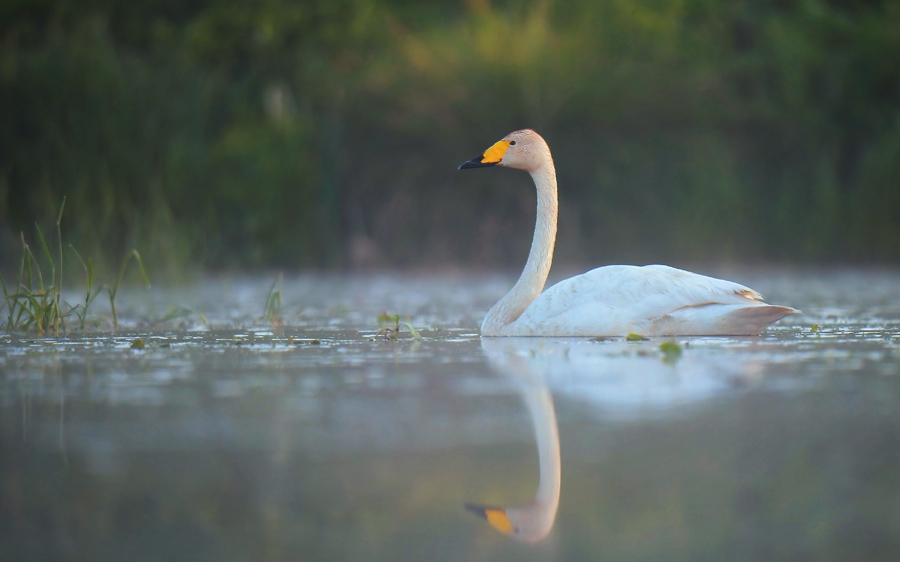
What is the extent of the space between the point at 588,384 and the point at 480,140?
10946mm

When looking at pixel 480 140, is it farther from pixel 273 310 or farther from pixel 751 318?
pixel 751 318

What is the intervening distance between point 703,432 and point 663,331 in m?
2.99

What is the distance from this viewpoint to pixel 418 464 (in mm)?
3029

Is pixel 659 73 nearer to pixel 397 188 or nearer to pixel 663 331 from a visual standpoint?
pixel 397 188

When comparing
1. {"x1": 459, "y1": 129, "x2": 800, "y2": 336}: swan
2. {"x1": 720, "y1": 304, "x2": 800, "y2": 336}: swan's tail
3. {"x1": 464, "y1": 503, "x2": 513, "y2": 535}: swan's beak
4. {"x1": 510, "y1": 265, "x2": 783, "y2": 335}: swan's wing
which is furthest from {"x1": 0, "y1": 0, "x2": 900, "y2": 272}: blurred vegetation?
{"x1": 464, "y1": 503, "x2": 513, "y2": 535}: swan's beak

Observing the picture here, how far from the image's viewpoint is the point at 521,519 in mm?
2650

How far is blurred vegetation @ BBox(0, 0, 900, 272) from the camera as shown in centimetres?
1291

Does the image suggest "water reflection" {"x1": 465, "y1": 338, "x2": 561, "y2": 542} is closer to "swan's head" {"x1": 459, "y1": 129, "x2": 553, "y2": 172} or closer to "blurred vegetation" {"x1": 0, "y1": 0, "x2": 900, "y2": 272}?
"swan's head" {"x1": 459, "y1": 129, "x2": 553, "y2": 172}

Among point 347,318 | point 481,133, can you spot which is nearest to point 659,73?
point 481,133

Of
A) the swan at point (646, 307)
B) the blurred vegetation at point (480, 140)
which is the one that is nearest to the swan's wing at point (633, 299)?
the swan at point (646, 307)

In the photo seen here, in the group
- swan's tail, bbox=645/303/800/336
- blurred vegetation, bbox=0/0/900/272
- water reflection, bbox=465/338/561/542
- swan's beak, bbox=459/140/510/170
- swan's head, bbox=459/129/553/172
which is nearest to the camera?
water reflection, bbox=465/338/561/542

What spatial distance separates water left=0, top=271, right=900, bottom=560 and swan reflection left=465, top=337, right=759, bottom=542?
0.05 feet

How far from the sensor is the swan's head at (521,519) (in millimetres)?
2578

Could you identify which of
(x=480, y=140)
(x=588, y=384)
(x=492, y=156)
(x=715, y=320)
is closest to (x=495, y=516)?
(x=588, y=384)
